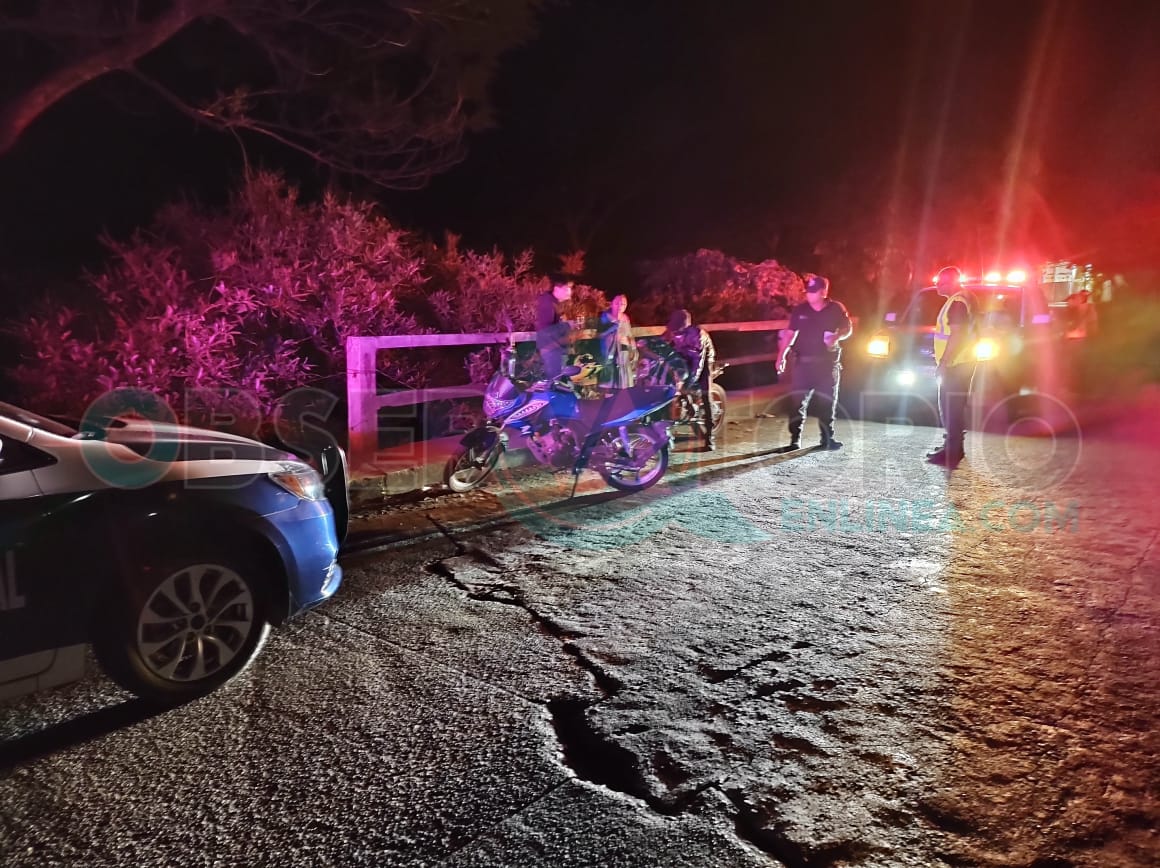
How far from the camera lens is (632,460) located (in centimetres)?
777

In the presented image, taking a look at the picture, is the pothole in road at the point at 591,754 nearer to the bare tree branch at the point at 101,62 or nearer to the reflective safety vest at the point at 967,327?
the reflective safety vest at the point at 967,327

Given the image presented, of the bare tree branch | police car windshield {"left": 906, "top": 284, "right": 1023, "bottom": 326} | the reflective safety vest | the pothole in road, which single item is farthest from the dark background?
the pothole in road

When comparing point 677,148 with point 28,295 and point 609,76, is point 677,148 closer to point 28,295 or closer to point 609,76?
point 609,76

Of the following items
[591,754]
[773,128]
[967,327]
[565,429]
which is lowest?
[591,754]

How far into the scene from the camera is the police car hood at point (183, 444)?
4.04m

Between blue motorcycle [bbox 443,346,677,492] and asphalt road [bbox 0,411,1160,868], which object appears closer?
asphalt road [bbox 0,411,1160,868]

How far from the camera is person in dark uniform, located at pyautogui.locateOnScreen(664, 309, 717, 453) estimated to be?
30.3 feet

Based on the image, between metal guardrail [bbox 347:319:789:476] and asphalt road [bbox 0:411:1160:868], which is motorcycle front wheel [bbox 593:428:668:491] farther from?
asphalt road [bbox 0:411:1160:868]

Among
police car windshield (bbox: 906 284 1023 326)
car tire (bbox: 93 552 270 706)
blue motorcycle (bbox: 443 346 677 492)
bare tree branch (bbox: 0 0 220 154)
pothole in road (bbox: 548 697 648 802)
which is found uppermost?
bare tree branch (bbox: 0 0 220 154)

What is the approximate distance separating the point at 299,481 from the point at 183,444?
54 centimetres

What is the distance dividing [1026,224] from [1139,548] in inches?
898

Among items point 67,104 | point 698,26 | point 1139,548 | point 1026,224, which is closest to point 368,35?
point 67,104

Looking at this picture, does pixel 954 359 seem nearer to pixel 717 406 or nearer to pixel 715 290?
pixel 717 406

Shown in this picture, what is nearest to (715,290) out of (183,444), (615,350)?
(615,350)
